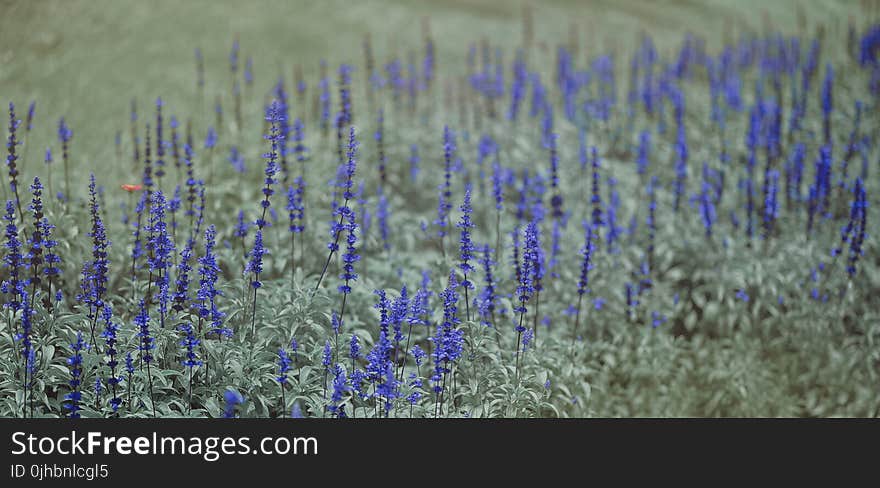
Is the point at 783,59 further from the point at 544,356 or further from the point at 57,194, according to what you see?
the point at 57,194

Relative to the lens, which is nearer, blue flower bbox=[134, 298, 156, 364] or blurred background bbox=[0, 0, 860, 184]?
blue flower bbox=[134, 298, 156, 364]

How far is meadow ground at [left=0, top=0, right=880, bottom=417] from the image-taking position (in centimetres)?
429

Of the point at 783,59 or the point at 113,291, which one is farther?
the point at 783,59

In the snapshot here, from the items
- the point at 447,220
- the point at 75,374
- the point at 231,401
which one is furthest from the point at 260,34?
the point at 231,401

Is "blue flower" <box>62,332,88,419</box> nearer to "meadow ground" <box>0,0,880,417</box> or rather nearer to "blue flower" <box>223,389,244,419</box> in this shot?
"meadow ground" <box>0,0,880,417</box>

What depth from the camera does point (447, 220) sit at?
5.89 m

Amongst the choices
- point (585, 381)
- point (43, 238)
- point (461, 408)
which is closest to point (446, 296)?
point (461, 408)

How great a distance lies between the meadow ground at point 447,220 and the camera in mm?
4289

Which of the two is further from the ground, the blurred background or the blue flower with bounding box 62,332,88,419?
the blurred background

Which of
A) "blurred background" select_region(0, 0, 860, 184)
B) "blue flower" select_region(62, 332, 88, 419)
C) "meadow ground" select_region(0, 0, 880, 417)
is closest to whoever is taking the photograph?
"blue flower" select_region(62, 332, 88, 419)

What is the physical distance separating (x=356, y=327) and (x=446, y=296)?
46.5 inches

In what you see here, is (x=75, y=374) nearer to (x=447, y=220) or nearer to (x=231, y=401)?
(x=231, y=401)

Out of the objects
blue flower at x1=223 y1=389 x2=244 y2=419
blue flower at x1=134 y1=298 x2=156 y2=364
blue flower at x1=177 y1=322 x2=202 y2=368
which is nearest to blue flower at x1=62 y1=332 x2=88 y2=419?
blue flower at x1=134 y1=298 x2=156 y2=364

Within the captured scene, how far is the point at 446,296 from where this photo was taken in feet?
13.6
